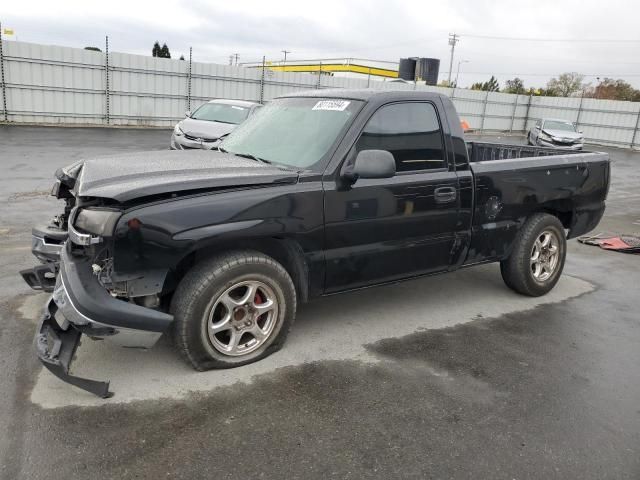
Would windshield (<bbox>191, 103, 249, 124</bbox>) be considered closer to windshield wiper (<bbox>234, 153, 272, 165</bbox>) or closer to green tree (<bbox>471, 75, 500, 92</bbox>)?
windshield wiper (<bbox>234, 153, 272, 165</bbox>)

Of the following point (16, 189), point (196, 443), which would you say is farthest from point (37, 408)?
point (16, 189)

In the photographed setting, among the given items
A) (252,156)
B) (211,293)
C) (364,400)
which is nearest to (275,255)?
(211,293)

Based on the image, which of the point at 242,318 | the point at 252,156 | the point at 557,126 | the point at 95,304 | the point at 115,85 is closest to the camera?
the point at 95,304

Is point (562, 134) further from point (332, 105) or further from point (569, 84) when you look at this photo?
point (569, 84)

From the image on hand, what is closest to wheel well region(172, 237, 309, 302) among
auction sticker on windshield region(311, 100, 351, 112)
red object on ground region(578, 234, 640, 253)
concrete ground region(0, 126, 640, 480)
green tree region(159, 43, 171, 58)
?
concrete ground region(0, 126, 640, 480)

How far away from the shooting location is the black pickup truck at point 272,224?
3.05 m

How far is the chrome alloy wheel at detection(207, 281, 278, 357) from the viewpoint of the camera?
3.40 metres

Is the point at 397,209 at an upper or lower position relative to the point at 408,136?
lower

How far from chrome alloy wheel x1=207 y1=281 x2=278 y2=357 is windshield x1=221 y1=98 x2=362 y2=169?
36.7 inches

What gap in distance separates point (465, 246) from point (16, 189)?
749cm

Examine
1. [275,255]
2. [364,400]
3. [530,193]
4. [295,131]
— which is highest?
[295,131]

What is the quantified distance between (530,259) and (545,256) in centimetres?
33

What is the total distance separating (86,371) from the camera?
3391 mm

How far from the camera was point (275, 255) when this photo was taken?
3699 mm
